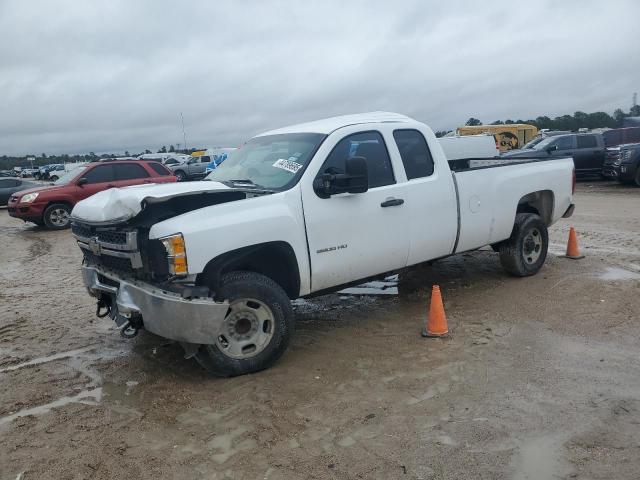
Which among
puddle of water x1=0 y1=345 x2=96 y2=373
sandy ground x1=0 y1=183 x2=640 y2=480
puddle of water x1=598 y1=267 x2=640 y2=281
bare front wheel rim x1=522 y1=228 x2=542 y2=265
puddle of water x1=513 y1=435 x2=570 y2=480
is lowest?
puddle of water x1=513 y1=435 x2=570 y2=480

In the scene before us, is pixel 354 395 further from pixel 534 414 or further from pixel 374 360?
pixel 534 414

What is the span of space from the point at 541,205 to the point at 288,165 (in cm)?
398

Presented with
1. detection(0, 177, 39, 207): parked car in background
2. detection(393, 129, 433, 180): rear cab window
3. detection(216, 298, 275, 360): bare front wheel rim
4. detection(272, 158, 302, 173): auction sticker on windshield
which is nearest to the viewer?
detection(216, 298, 275, 360): bare front wheel rim

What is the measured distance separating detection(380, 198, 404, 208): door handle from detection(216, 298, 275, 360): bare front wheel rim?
152 centimetres

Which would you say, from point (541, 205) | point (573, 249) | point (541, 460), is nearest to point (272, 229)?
point (541, 460)

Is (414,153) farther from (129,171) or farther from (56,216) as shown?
(56,216)

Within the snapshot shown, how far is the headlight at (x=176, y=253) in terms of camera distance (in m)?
3.97

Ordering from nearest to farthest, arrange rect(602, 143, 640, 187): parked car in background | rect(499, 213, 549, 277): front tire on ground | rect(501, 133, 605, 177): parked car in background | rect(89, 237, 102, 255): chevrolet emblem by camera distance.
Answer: rect(89, 237, 102, 255): chevrolet emblem → rect(499, 213, 549, 277): front tire on ground → rect(602, 143, 640, 187): parked car in background → rect(501, 133, 605, 177): parked car in background

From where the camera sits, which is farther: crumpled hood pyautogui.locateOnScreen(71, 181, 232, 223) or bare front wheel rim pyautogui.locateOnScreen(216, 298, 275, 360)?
bare front wheel rim pyautogui.locateOnScreen(216, 298, 275, 360)

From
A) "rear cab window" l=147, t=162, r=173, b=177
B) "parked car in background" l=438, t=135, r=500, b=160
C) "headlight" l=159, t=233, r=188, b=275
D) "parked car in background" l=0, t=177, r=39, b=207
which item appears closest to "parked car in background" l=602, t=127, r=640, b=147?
Answer: "parked car in background" l=438, t=135, r=500, b=160

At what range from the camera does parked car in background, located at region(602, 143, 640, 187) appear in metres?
16.9

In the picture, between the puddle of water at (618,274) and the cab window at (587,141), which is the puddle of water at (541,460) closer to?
the puddle of water at (618,274)

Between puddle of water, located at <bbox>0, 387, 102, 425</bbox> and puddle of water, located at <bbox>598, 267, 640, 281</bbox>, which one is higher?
puddle of water, located at <bbox>0, 387, 102, 425</bbox>

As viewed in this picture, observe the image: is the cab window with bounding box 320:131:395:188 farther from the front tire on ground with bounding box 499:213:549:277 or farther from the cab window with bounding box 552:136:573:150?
the cab window with bounding box 552:136:573:150
